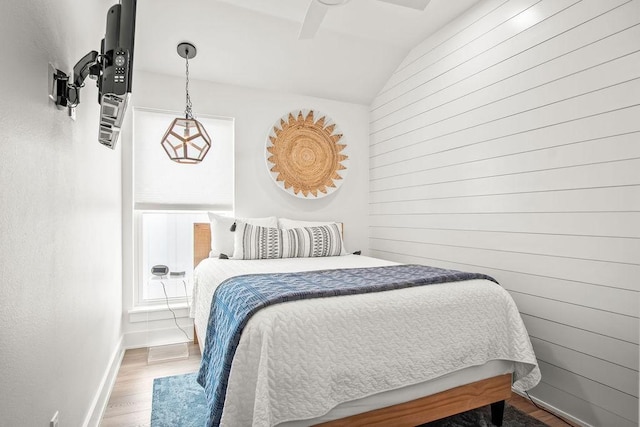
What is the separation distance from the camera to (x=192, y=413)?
192 centimetres

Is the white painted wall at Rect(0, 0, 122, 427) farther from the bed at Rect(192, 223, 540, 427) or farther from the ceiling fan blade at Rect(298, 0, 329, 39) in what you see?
the ceiling fan blade at Rect(298, 0, 329, 39)

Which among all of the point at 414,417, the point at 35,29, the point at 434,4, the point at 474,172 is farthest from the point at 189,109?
the point at 414,417

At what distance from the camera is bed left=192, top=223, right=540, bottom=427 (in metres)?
1.30

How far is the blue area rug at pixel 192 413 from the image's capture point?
1846mm

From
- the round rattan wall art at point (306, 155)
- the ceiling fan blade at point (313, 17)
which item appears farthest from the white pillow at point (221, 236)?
the ceiling fan blade at point (313, 17)

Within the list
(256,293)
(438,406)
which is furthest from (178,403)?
(438,406)

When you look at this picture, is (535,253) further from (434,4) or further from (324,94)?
(324,94)

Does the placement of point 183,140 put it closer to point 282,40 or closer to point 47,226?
point 282,40

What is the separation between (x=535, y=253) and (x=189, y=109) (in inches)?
110

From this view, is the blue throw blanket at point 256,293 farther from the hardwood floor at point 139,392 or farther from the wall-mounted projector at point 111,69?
the wall-mounted projector at point 111,69

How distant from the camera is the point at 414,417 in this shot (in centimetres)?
159

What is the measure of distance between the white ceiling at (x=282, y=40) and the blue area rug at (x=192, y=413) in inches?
100

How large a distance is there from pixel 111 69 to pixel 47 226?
1.93 ft

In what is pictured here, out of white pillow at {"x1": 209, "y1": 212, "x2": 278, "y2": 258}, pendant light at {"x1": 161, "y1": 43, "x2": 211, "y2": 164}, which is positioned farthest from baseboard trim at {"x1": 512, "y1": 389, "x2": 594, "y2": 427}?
pendant light at {"x1": 161, "y1": 43, "x2": 211, "y2": 164}
